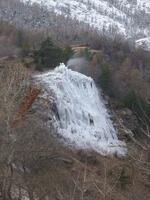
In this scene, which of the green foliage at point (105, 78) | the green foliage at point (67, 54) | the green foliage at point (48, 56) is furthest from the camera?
the green foliage at point (67, 54)

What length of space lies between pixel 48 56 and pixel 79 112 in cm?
899

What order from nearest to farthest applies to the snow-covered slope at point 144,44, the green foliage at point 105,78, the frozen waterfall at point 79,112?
the frozen waterfall at point 79,112 → the green foliage at point 105,78 → the snow-covered slope at point 144,44

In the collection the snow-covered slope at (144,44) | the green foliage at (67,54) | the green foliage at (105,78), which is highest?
the green foliage at (67,54)

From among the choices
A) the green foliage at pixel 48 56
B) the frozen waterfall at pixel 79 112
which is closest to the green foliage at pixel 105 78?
the frozen waterfall at pixel 79 112

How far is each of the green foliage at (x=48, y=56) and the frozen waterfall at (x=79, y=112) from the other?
2.65m

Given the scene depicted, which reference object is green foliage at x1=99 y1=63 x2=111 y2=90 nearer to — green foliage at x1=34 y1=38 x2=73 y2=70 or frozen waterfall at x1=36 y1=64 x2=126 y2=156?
frozen waterfall at x1=36 y1=64 x2=126 y2=156

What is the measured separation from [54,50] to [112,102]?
8239 millimetres

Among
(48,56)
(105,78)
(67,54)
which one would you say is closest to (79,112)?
(105,78)

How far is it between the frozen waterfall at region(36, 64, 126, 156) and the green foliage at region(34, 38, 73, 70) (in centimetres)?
265

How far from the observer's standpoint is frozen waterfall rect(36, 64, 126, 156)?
40.5 m

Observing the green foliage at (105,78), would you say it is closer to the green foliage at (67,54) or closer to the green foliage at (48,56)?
the green foliage at (48,56)

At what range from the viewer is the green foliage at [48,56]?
50.0 meters

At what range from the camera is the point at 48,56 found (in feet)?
166

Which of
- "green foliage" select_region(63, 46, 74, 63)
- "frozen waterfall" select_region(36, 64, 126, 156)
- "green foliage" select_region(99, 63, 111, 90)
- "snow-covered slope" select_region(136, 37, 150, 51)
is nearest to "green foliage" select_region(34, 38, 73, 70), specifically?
"green foliage" select_region(63, 46, 74, 63)
